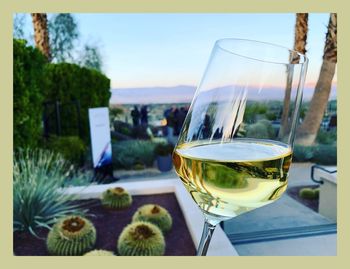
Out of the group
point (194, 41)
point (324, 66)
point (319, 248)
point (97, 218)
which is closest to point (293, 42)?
point (324, 66)

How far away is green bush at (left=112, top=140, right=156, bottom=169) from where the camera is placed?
287 inches

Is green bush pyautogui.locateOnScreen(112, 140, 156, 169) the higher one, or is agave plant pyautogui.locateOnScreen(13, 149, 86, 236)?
agave plant pyautogui.locateOnScreen(13, 149, 86, 236)

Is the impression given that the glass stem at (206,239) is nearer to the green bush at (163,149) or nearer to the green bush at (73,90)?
the green bush at (73,90)

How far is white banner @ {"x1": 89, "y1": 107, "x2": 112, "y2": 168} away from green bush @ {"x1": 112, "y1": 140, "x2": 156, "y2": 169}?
5.44 feet

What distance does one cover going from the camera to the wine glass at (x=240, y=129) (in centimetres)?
56

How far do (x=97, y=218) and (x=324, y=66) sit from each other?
5.98m

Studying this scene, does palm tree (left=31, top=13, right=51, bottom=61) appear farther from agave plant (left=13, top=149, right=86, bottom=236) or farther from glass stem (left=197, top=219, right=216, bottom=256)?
glass stem (left=197, top=219, right=216, bottom=256)

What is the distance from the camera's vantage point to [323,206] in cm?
405

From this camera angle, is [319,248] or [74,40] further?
[74,40]

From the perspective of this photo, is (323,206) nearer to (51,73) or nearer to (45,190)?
(45,190)

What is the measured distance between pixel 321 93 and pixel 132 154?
13.5 ft

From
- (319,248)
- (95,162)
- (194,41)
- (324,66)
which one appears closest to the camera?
(319,248)

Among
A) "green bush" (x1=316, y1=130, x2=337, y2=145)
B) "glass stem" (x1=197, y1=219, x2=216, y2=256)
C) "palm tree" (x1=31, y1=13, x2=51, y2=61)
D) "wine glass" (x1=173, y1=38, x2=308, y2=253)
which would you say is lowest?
"green bush" (x1=316, y1=130, x2=337, y2=145)

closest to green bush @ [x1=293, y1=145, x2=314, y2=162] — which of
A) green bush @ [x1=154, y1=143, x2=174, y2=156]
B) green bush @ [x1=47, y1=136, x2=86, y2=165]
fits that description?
green bush @ [x1=154, y1=143, x2=174, y2=156]
